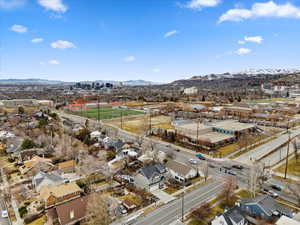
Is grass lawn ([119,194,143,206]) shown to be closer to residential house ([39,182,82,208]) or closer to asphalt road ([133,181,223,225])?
asphalt road ([133,181,223,225])

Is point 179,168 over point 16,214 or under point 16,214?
over

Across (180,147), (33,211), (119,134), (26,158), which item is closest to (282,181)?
(180,147)

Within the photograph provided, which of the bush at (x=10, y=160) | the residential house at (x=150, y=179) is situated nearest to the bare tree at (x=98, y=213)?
the residential house at (x=150, y=179)

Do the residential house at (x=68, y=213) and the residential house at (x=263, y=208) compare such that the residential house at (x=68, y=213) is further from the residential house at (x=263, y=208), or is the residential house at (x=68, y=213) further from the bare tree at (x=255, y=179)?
the bare tree at (x=255, y=179)

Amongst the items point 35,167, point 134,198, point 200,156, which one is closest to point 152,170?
point 134,198

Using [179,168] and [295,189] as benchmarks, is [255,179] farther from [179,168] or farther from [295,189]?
[179,168]
